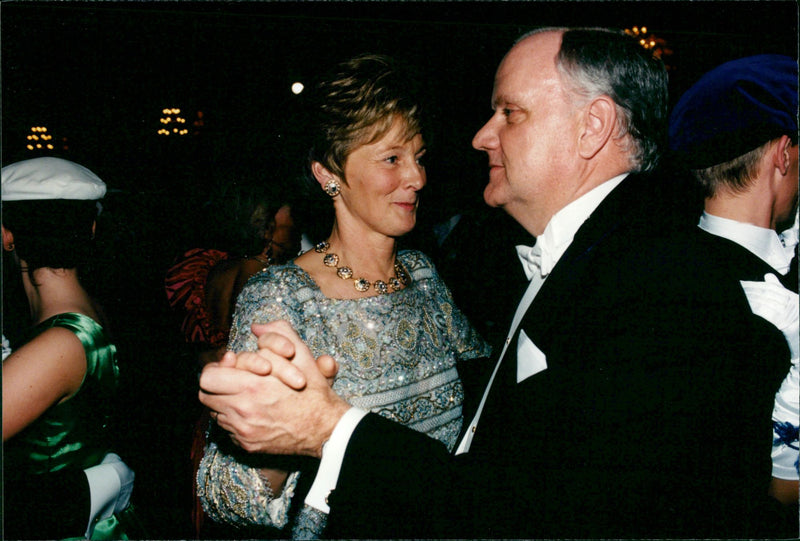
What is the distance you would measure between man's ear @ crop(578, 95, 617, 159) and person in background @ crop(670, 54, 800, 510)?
0.64m

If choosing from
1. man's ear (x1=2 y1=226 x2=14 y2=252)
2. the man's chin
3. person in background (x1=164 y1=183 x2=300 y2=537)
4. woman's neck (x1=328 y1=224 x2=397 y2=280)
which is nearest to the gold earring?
woman's neck (x1=328 y1=224 x2=397 y2=280)

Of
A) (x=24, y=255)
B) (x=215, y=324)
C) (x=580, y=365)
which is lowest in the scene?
(x=215, y=324)

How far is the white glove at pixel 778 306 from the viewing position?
1.59 meters

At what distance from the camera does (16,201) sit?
1.80 m

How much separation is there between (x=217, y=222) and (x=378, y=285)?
1934 mm

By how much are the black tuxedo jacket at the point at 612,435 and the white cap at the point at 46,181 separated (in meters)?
1.61

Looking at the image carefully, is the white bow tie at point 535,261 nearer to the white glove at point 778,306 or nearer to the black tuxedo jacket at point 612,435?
the black tuxedo jacket at point 612,435

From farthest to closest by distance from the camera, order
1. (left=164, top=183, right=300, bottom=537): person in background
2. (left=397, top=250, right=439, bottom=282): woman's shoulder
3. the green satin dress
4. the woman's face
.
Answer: (left=164, top=183, right=300, bottom=537): person in background
(left=397, top=250, right=439, bottom=282): woman's shoulder
the woman's face
the green satin dress

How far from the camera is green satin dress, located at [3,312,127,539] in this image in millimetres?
1665

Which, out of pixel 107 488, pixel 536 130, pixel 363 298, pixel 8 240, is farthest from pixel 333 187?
pixel 107 488

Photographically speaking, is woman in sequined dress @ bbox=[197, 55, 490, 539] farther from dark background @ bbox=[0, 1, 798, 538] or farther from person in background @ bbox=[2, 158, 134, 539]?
person in background @ bbox=[2, 158, 134, 539]

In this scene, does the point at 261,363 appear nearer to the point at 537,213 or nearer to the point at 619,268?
the point at 619,268

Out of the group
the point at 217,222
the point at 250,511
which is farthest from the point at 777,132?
the point at 217,222

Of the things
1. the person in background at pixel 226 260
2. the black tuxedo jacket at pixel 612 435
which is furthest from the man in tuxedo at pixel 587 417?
the person in background at pixel 226 260
